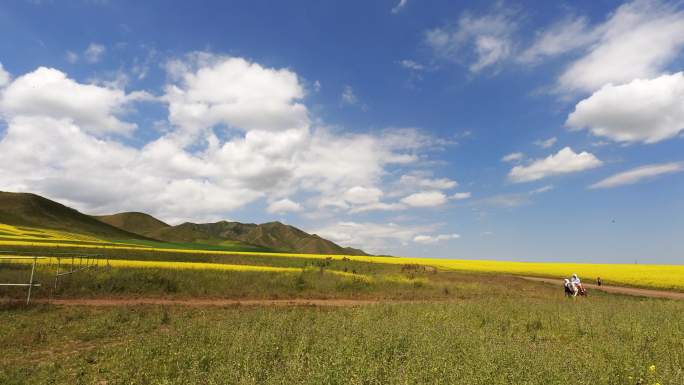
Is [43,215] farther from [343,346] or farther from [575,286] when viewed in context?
[575,286]

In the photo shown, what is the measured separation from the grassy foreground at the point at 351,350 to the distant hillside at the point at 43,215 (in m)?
105

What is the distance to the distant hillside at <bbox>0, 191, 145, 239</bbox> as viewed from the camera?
96.6m

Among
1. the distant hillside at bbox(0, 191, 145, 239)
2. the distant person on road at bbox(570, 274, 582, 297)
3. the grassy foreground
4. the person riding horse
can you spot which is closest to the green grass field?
the grassy foreground

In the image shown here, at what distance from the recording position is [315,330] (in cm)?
1109

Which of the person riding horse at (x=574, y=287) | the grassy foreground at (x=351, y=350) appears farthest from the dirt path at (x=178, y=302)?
the person riding horse at (x=574, y=287)

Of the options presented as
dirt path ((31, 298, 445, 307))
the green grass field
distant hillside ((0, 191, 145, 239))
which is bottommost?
dirt path ((31, 298, 445, 307))

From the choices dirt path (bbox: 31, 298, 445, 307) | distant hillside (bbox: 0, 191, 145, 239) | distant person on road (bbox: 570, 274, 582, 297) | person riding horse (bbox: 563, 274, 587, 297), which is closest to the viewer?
dirt path (bbox: 31, 298, 445, 307)

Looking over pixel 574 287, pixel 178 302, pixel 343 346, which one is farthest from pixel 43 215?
pixel 574 287

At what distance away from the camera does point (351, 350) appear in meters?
8.27

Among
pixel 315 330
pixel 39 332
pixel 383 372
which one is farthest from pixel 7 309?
pixel 383 372

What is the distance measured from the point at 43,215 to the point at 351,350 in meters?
136

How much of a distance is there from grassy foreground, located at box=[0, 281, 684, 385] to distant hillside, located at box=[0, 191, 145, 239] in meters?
105

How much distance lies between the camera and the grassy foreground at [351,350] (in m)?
6.88

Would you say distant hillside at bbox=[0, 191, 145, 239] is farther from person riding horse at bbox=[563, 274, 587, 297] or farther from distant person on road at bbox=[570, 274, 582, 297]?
distant person on road at bbox=[570, 274, 582, 297]
